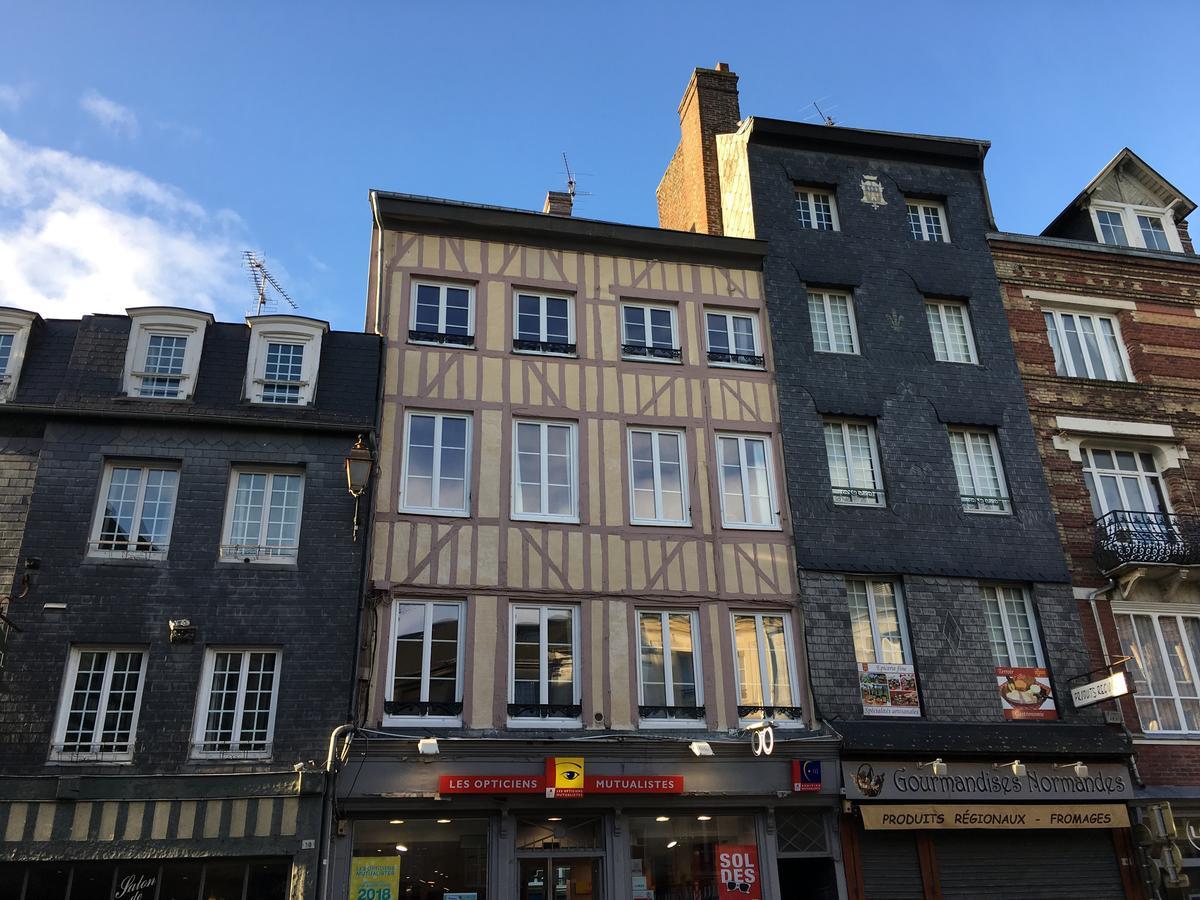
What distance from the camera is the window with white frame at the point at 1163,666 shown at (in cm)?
1399

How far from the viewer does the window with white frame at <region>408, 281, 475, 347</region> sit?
14195 mm

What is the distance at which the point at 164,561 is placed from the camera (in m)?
11.8

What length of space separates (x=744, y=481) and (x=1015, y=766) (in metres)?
5.27

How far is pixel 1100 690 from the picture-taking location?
13055 millimetres

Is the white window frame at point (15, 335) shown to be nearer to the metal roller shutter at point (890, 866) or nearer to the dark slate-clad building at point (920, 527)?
the dark slate-clad building at point (920, 527)

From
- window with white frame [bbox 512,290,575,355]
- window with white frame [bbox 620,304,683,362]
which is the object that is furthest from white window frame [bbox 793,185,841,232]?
window with white frame [bbox 512,290,575,355]

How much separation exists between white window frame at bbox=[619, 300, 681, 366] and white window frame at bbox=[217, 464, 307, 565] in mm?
5262

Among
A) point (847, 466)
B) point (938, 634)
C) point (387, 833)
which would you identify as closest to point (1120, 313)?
point (847, 466)

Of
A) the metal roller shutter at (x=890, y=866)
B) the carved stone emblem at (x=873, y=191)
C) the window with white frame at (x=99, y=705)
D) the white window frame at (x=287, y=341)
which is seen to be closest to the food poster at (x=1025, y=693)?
the metal roller shutter at (x=890, y=866)

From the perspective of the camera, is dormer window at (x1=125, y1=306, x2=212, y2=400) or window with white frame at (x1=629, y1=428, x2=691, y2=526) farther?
window with white frame at (x1=629, y1=428, x2=691, y2=526)

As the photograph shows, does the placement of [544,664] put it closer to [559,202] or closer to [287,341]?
[287,341]

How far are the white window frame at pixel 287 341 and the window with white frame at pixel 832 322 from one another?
7780 mm

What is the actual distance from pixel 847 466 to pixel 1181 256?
8435 mm

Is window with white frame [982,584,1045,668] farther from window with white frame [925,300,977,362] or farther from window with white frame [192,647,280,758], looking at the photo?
window with white frame [192,647,280,758]
